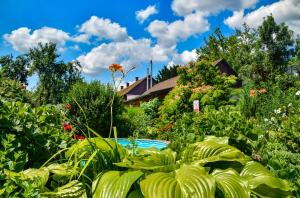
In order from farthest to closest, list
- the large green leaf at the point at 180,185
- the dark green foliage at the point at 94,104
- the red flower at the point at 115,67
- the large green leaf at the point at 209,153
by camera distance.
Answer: the dark green foliage at the point at 94,104 < the red flower at the point at 115,67 < the large green leaf at the point at 209,153 < the large green leaf at the point at 180,185

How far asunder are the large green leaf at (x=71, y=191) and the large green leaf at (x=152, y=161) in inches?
11.0

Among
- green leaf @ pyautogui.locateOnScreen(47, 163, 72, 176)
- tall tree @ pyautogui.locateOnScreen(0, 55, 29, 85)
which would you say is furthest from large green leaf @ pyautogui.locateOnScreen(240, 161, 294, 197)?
tall tree @ pyautogui.locateOnScreen(0, 55, 29, 85)

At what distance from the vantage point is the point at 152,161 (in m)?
2.20

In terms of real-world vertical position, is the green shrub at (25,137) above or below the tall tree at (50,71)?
below

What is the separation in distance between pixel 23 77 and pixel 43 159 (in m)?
44.6

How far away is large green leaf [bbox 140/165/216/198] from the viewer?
1.83m

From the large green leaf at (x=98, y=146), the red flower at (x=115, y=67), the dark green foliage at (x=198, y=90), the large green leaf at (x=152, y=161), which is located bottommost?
the large green leaf at (x=152, y=161)

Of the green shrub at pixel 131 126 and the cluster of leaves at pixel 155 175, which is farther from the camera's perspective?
the green shrub at pixel 131 126

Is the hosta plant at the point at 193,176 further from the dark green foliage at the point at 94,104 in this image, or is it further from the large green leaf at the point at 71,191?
the dark green foliage at the point at 94,104

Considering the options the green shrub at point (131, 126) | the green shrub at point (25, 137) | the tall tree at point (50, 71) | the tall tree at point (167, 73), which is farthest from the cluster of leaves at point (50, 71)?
the green shrub at point (25, 137)

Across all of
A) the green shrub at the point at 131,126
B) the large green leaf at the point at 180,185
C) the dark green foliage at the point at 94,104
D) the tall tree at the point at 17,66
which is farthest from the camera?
the tall tree at the point at 17,66

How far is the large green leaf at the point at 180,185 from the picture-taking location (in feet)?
6.01

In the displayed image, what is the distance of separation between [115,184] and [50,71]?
1505 inches

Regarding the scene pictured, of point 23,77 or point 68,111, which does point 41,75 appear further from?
point 68,111
